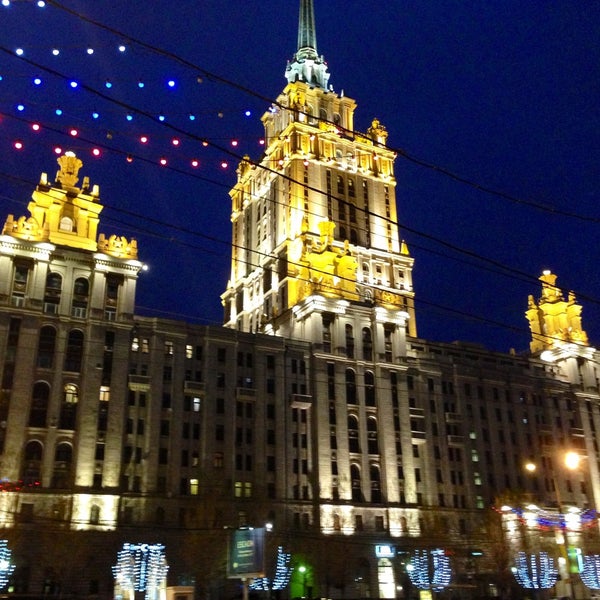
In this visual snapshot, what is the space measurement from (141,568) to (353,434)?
94.6 feet

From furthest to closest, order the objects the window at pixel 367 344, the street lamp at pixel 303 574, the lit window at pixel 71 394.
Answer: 1. the window at pixel 367 344
2. the lit window at pixel 71 394
3. the street lamp at pixel 303 574

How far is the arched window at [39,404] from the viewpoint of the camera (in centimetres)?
6656

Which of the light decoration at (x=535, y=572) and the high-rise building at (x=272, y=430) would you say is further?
the light decoration at (x=535, y=572)

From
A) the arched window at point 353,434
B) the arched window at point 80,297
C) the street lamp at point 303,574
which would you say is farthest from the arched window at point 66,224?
the street lamp at point 303,574

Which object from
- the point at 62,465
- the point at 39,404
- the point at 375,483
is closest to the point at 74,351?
the point at 39,404

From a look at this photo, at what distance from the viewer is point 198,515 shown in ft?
223

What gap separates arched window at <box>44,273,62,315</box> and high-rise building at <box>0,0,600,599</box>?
21 cm

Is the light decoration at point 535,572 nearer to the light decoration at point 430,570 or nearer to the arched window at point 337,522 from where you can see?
the light decoration at point 430,570

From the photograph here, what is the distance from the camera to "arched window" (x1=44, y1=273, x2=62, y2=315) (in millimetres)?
71894

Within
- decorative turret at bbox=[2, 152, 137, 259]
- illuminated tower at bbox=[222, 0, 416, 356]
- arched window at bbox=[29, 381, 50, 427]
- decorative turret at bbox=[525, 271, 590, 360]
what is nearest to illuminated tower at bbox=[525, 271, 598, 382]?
decorative turret at bbox=[525, 271, 590, 360]

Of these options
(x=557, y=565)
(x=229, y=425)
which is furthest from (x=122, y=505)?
(x=557, y=565)

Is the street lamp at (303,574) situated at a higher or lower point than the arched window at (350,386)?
lower

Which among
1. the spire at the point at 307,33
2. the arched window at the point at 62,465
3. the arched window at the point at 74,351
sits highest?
the spire at the point at 307,33

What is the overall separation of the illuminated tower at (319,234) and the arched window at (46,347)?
99.7 ft
